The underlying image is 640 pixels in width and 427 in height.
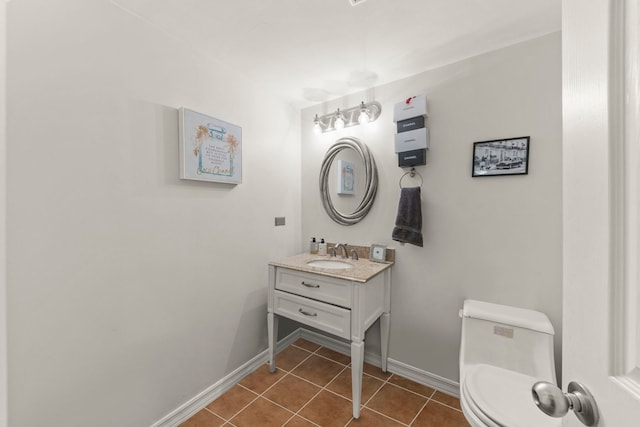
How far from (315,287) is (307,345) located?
3.16 feet

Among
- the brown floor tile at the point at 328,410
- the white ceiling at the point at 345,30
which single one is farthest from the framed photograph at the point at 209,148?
the brown floor tile at the point at 328,410

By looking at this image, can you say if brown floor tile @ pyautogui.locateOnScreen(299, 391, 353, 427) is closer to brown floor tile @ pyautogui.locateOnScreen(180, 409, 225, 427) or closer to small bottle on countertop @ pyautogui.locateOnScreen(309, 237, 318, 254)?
brown floor tile @ pyautogui.locateOnScreen(180, 409, 225, 427)

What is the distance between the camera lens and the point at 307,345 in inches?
98.4

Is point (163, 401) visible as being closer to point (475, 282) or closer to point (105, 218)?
point (105, 218)

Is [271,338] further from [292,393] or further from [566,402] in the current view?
[566,402]

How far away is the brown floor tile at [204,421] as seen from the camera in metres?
1.61

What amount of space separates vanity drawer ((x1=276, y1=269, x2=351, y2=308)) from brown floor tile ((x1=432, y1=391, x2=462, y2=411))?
90 centimetres

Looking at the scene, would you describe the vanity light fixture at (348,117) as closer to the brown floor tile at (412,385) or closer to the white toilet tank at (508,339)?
the white toilet tank at (508,339)

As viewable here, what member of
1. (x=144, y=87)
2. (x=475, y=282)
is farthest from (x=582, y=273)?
(x=144, y=87)

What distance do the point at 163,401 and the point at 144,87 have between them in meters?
1.75

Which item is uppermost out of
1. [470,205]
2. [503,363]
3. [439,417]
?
[470,205]

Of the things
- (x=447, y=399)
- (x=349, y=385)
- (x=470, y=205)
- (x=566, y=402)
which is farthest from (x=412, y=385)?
(x=566, y=402)

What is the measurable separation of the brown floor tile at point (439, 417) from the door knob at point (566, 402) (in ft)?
4.75

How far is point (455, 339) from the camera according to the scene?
185 cm
